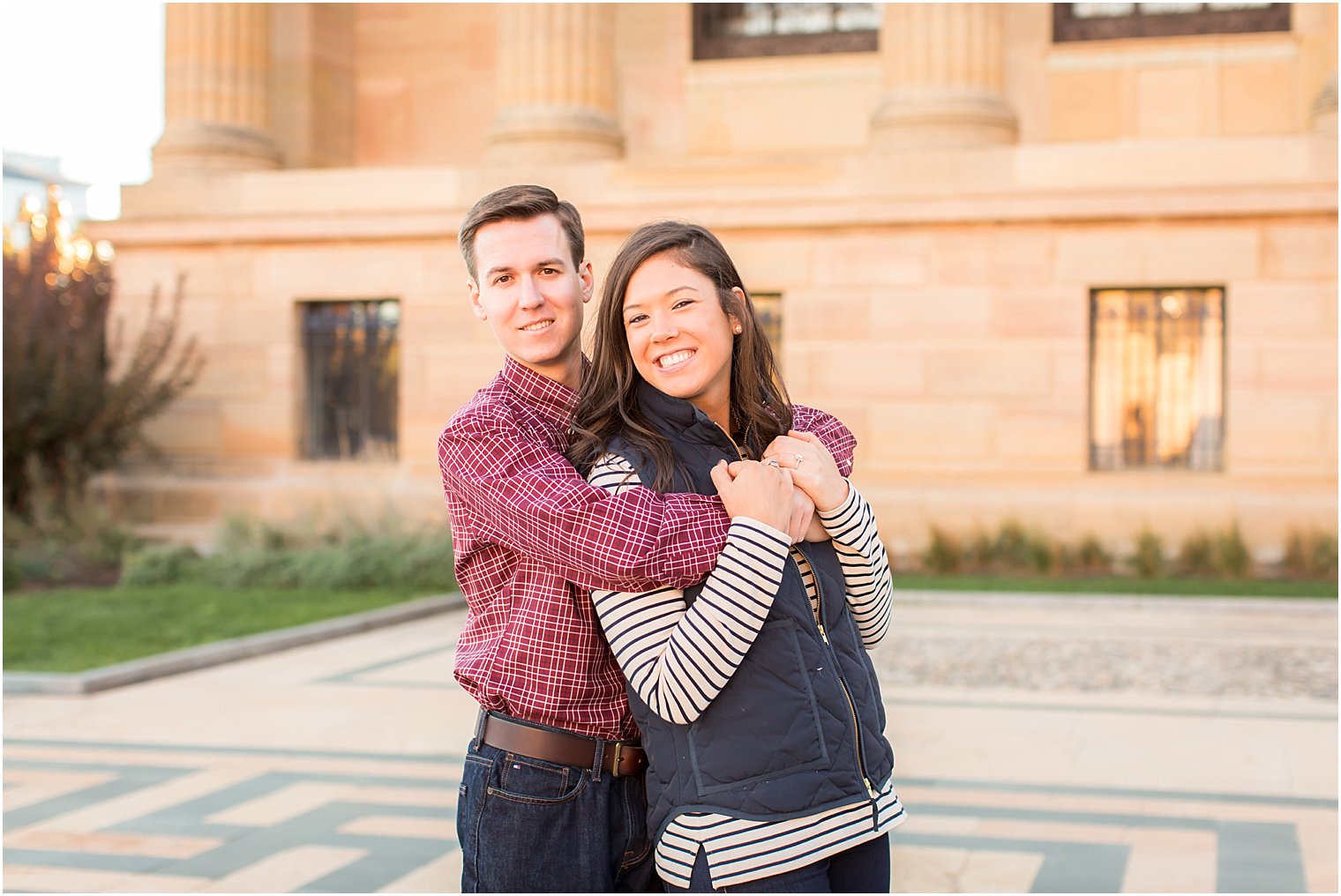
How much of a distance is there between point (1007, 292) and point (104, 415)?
10.9m

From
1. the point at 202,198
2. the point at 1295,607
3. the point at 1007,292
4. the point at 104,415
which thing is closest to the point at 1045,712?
the point at 1295,607

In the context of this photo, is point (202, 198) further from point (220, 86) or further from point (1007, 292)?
point (1007, 292)

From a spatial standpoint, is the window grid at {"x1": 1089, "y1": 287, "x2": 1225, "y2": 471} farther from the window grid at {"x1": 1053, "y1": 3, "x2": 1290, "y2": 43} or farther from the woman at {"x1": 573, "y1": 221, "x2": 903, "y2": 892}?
the woman at {"x1": 573, "y1": 221, "x2": 903, "y2": 892}

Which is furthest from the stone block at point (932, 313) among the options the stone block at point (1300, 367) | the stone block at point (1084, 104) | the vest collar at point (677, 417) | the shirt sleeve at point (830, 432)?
the vest collar at point (677, 417)

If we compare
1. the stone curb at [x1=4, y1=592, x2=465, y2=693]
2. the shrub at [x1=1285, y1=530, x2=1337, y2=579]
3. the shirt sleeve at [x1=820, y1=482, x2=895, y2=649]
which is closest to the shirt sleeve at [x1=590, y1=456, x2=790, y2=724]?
the shirt sleeve at [x1=820, y1=482, x2=895, y2=649]

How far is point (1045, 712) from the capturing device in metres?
9.02

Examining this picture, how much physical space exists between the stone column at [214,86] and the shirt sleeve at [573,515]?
18.5m

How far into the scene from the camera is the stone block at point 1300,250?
54.7 feet

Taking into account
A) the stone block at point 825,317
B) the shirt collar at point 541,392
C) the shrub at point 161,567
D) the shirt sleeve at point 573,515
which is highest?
the stone block at point 825,317

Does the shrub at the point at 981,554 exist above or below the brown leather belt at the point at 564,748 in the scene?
below

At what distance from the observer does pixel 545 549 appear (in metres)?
2.64

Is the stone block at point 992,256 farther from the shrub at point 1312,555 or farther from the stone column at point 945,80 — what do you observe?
the shrub at point 1312,555

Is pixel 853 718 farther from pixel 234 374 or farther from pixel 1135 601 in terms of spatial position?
pixel 234 374

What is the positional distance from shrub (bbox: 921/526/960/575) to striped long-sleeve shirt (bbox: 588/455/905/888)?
566 inches
